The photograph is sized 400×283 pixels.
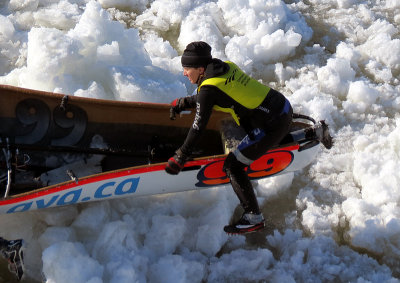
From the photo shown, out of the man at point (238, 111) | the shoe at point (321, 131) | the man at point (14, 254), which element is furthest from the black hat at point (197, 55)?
the man at point (14, 254)

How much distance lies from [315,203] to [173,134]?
1.93 metres

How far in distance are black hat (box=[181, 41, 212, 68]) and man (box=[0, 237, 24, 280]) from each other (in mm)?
2245

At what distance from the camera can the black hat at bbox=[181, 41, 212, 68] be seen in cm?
379

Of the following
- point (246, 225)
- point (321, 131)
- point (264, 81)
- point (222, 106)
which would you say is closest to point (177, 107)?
point (222, 106)

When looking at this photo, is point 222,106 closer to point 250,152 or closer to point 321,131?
point 250,152

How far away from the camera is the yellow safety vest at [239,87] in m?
3.82

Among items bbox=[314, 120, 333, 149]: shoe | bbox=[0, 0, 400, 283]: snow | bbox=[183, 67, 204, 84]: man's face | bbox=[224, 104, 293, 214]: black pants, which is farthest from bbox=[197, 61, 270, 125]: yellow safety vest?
bbox=[0, 0, 400, 283]: snow

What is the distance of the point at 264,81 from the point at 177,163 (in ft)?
11.4

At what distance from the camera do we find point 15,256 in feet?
12.3

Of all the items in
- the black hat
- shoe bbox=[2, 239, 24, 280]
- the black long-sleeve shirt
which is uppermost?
the black hat

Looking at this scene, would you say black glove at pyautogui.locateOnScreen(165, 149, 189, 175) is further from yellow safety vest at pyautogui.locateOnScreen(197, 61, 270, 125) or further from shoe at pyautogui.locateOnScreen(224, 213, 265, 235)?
shoe at pyautogui.locateOnScreen(224, 213, 265, 235)

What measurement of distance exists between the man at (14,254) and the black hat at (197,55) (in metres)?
2.25

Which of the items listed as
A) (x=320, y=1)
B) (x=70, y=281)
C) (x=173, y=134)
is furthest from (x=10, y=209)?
(x=320, y=1)

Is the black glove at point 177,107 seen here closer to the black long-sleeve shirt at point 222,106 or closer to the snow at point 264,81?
the black long-sleeve shirt at point 222,106
